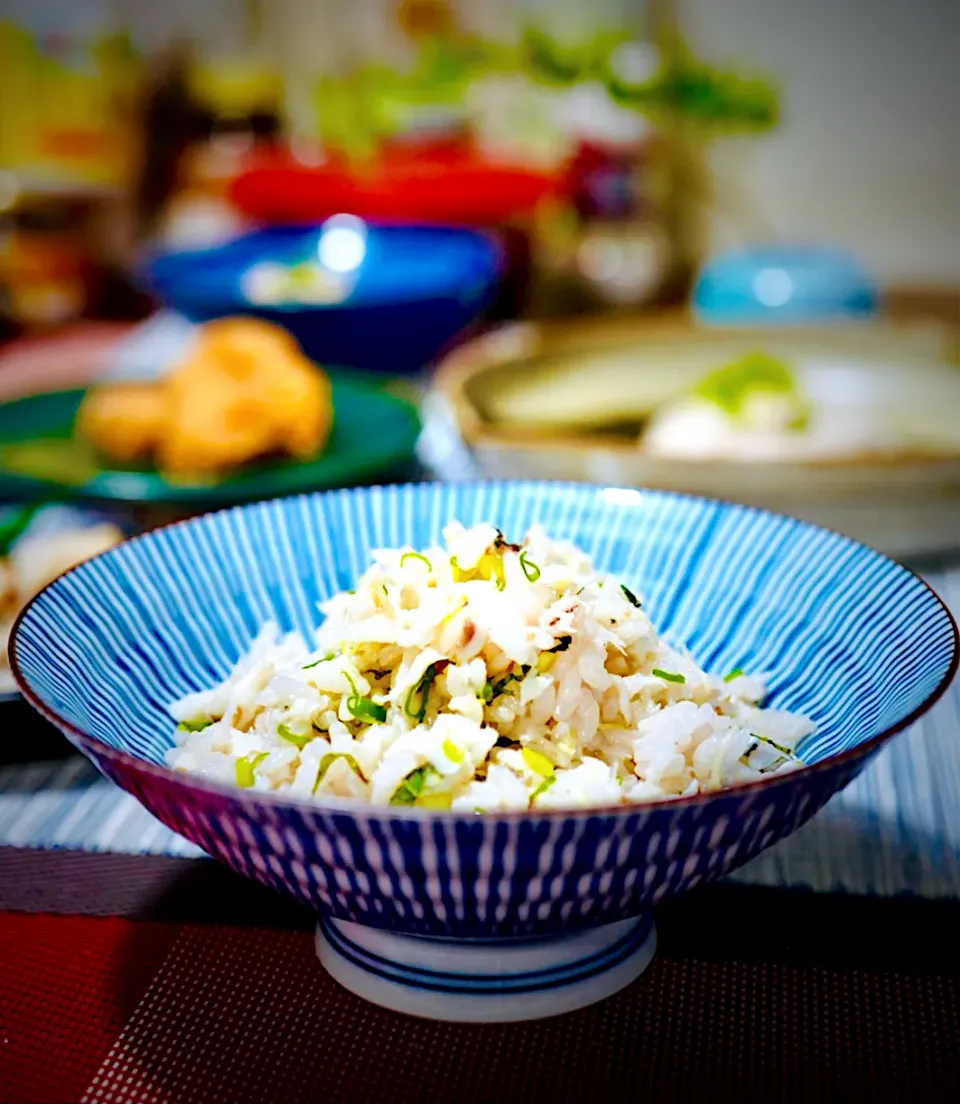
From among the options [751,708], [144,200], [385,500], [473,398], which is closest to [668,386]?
[473,398]

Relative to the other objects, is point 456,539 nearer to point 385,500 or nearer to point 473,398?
point 385,500

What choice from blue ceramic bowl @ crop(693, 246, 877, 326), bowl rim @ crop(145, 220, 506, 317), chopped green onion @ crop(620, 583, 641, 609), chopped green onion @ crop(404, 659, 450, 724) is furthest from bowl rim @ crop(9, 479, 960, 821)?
blue ceramic bowl @ crop(693, 246, 877, 326)

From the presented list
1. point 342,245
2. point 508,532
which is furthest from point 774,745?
point 342,245

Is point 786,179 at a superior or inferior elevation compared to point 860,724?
inferior

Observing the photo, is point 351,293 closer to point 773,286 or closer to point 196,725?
point 773,286

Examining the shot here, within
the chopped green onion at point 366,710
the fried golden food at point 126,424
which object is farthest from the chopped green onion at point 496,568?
the fried golden food at point 126,424

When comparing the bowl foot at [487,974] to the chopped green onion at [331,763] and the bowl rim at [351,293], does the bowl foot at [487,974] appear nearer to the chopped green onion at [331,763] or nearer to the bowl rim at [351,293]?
the chopped green onion at [331,763]
